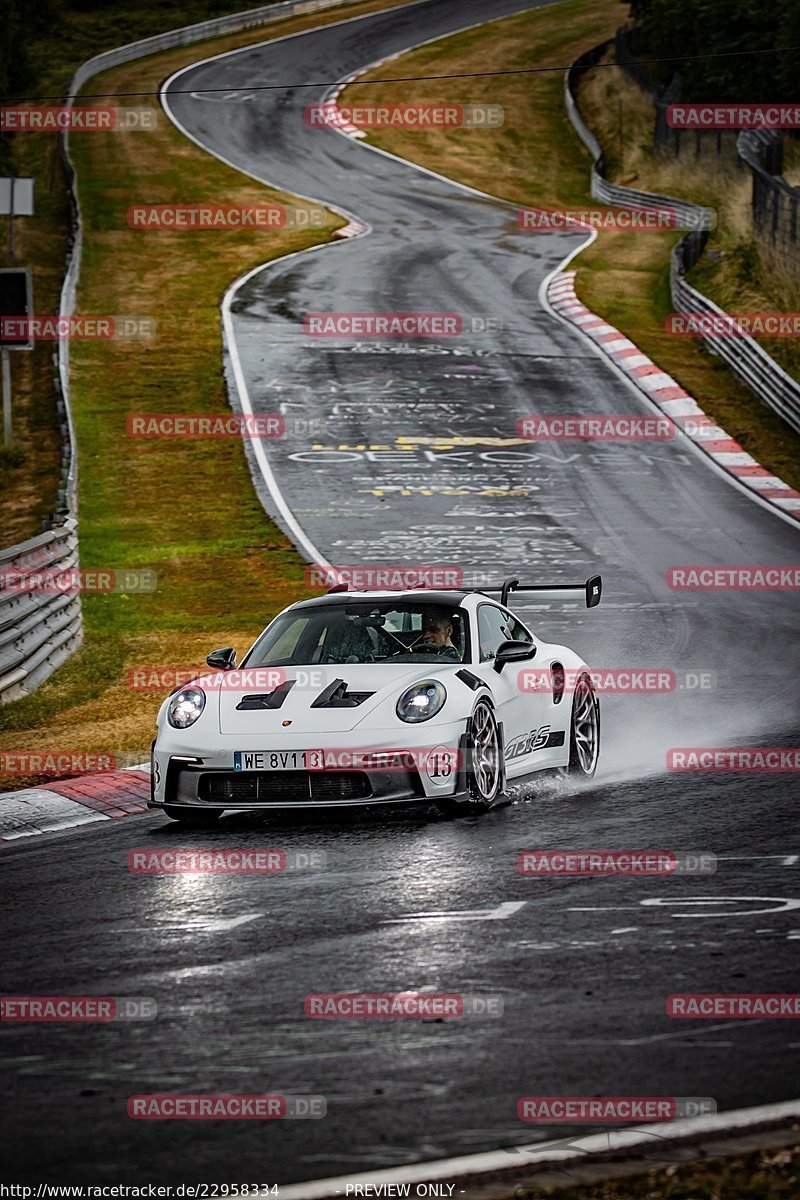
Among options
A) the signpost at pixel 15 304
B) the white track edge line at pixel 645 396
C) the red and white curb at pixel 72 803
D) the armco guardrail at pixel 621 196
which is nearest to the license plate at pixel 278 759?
the red and white curb at pixel 72 803

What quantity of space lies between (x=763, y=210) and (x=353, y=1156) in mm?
34120

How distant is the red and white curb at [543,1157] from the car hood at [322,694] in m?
4.85

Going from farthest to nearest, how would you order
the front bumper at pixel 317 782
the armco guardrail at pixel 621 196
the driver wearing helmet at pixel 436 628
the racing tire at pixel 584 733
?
the armco guardrail at pixel 621 196
the racing tire at pixel 584 733
the driver wearing helmet at pixel 436 628
the front bumper at pixel 317 782

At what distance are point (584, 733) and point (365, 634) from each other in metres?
1.80

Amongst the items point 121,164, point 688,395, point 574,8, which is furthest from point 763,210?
point 574,8

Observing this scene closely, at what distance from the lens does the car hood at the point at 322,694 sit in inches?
380

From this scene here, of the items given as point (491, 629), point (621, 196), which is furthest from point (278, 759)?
point (621, 196)

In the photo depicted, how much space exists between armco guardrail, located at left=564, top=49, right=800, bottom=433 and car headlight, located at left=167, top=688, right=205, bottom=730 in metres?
19.7

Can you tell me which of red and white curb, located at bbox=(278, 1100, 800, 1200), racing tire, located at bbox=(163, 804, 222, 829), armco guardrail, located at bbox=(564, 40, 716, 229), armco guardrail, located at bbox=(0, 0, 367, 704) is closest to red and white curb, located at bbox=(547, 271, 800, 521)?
armco guardrail, located at bbox=(564, 40, 716, 229)

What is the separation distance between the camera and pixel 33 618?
1504cm

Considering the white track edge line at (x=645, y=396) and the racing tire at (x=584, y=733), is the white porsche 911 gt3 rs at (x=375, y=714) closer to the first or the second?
the racing tire at (x=584, y=733)

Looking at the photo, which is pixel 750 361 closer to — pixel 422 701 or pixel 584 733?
pixel 584 733

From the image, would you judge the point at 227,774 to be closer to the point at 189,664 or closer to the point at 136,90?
the point at 189,664

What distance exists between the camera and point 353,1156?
4.76 metres
